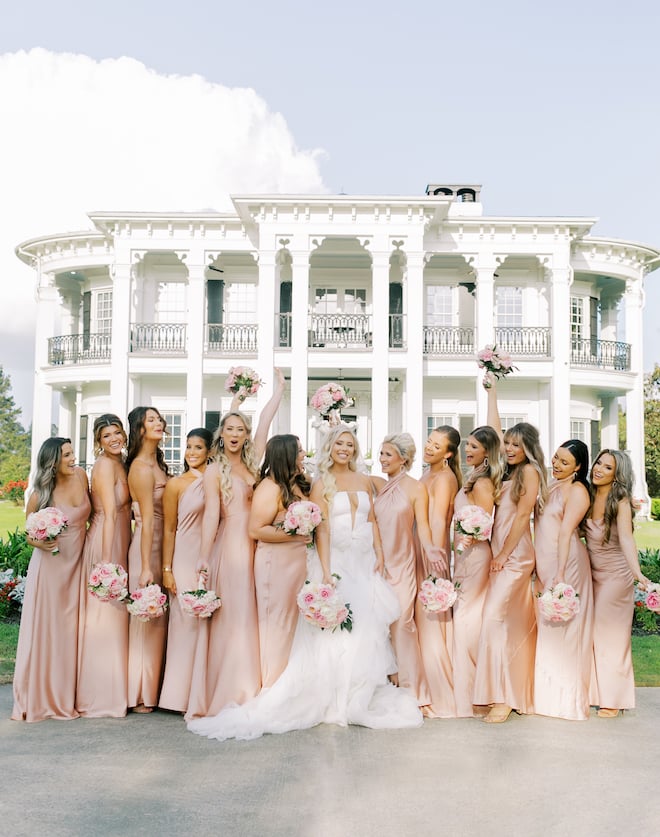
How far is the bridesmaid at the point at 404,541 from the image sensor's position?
589cm

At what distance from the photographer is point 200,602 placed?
215 inches

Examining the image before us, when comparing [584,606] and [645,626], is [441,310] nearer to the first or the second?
[645,626]

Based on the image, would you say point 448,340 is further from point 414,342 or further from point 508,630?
point 508,630

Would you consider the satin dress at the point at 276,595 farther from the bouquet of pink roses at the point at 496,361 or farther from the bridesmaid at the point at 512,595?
the bouquet of pink roses at the point at 496,361

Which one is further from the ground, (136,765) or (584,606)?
(584,606)

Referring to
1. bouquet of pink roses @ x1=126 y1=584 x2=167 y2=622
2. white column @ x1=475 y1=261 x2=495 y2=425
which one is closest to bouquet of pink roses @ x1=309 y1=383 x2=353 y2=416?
bouquet of pink roses @ x1=126 y1=584 x2=167 y2=622

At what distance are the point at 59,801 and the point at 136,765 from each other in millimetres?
593

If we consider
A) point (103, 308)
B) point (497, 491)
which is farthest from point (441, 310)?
point (497, 491)

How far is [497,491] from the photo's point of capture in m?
6.04

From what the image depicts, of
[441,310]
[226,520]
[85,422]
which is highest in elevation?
[441,310]

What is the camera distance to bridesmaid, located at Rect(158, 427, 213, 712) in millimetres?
5758

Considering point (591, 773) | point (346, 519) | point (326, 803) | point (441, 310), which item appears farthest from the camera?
point (441, 310)

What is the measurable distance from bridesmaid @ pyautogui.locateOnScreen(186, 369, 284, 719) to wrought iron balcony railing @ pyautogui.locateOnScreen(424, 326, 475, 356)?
19.5m

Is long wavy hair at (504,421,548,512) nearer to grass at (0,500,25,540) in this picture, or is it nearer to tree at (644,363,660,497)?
grass at (0,500,25,540)
